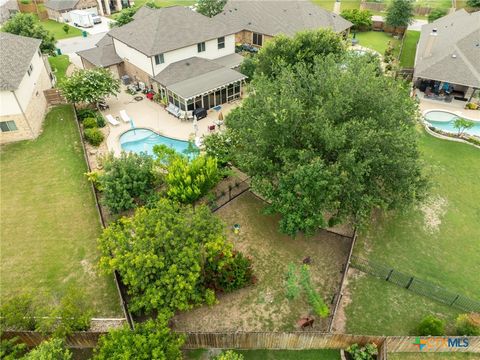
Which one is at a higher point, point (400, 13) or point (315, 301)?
point (400, 13)

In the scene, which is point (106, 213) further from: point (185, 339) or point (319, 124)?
point (319, 124)

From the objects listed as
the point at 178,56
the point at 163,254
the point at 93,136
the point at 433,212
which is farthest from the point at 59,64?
the point at 433,212

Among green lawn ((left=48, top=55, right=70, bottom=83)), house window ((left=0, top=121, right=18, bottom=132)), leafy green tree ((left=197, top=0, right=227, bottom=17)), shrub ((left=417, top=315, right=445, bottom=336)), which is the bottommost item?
shrub ((left=417, top=315, right=445, bottom=336))

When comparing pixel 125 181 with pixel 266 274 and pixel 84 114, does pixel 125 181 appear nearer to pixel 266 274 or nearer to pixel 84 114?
pixel 266 274

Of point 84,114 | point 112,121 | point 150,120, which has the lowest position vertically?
point 150,120

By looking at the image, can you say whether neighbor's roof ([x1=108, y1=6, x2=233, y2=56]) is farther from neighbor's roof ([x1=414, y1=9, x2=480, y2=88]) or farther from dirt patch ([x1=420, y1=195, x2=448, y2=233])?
dirt patch ([x1=420, y1=195, x2=448, y2=233])

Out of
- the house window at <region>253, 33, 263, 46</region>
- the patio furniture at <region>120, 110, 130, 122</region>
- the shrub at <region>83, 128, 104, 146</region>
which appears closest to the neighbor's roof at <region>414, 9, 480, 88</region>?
the house window at <region>253, 33, 263, 46</region>

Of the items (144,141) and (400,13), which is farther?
(400,13)
